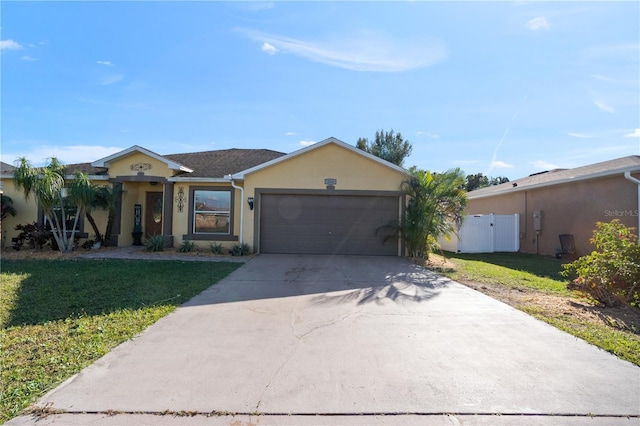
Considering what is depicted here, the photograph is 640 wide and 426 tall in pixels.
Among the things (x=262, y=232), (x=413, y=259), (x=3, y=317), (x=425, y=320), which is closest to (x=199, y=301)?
(x=3, y=317)

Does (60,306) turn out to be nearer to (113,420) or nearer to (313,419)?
(113,420)

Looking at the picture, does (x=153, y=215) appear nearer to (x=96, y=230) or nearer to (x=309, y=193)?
(x=96, y=230)

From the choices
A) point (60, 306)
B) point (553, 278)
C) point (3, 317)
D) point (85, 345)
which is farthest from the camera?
point (553, 278)

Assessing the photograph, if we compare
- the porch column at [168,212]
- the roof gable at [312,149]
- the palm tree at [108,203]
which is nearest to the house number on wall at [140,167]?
the palm tree at [108,203]

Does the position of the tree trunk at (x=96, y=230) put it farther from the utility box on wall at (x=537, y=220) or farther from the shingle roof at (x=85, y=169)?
the utility box on wall at (x=537, y=220)

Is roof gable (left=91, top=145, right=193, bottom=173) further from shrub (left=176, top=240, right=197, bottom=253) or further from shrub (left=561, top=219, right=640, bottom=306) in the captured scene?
shrub (left=561, top=219, right=640, bottom=306)

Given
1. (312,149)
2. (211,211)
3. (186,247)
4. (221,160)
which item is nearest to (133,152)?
(221,160)

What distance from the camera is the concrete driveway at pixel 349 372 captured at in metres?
2.87

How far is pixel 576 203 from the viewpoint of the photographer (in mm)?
13914

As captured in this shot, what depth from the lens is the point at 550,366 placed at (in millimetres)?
3801

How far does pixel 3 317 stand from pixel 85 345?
7.50 ft

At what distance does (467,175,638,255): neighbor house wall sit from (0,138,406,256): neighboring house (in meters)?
7.22

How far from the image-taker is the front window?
13695 mm

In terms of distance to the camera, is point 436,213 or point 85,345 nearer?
point 85,345
